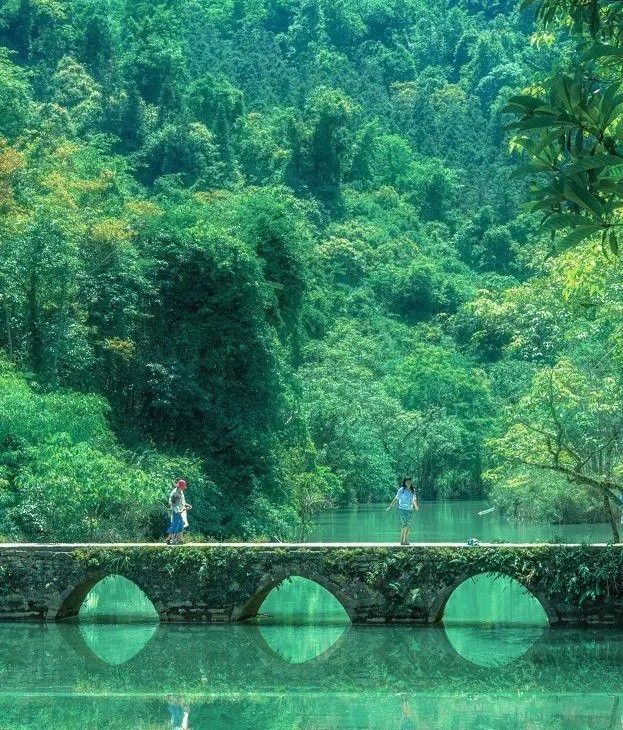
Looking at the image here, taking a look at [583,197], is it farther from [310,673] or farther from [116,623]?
[116,623]

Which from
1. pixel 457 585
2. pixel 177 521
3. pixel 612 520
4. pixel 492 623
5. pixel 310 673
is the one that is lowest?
pixel 310 673

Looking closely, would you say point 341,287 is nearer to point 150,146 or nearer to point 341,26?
point 150,146

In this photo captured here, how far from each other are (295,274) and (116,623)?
52.4 feet

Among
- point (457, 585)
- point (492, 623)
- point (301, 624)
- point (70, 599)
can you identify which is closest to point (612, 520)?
point (457, 585)

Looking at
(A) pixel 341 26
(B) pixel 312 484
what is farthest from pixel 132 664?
(A) pixel 341 26

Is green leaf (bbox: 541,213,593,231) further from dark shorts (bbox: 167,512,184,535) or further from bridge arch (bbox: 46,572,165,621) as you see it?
dark shorts (bbox: 167,512,184,535)

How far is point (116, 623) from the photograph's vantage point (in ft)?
74.7

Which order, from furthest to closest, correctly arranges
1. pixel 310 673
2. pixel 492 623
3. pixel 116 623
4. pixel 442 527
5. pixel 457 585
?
1. pixel 442 527
2. pixel 116 623
3. pixel 492 623
4. pixel 457 585
5. pixel 310 673

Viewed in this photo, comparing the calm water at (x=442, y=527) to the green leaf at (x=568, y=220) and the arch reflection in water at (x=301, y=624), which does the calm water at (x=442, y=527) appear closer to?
the arch reflection in water at (x=301, y=624)

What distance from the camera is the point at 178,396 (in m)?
33.2

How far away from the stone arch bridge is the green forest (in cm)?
161

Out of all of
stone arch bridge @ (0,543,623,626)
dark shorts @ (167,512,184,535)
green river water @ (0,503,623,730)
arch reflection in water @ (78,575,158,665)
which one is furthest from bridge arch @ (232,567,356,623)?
dark shorts @ (167,512,184,535)

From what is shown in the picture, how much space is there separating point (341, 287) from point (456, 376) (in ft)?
42.1

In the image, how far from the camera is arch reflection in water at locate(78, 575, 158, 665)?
1994 centimetres
